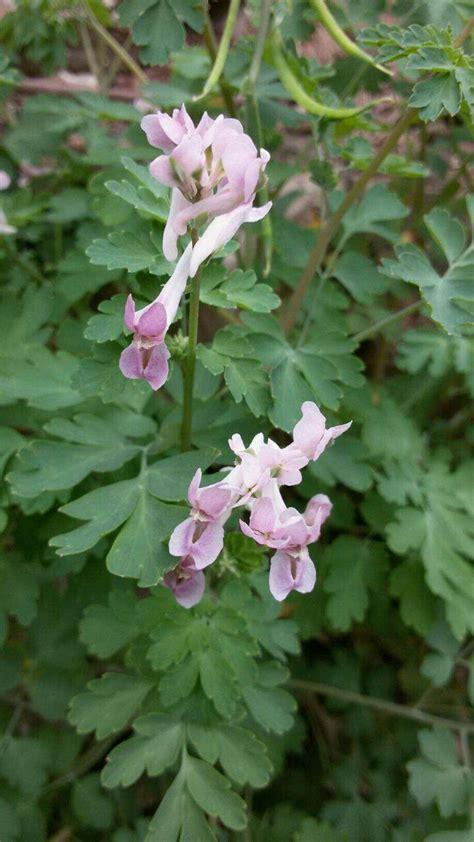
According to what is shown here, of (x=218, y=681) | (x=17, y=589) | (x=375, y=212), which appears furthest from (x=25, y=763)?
(x=375, y=212)

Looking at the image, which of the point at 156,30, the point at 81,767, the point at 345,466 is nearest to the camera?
the point at 156,30

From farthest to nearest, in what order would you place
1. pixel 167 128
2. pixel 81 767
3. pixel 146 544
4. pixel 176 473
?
1. pixel 81 767
2. pixel 176 473
3. pixel 146 544
4. pixel 167 128

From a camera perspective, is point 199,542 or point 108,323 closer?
point 199,542

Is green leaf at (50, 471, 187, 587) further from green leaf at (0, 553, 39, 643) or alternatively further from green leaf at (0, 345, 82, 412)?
green leaf at (0, 553, 39, 643)

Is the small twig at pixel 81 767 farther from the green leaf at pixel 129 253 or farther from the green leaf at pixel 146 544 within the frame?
the green leaf at pixel 129 253

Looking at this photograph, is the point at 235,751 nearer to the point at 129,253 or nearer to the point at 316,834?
the point at 316,834

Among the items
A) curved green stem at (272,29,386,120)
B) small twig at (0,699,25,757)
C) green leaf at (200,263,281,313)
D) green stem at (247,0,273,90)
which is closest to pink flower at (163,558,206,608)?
green leaf at (200,263,281,313)

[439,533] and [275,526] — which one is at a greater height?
[275,526]

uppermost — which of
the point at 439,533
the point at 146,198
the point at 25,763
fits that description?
the point at 146,198
